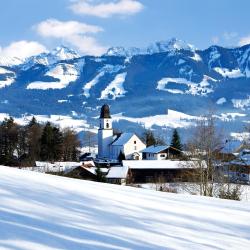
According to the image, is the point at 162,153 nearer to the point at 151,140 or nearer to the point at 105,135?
the point at 151,140

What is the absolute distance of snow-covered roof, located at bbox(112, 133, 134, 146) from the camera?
3360 inches

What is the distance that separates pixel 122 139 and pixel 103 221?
269 ft

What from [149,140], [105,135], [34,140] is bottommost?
[34,140]

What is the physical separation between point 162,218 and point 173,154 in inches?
2571

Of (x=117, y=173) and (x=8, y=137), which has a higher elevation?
(x=8, y=137)

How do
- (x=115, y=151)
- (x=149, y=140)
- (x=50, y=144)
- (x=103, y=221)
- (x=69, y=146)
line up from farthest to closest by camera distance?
1. (x=115, y=151)
2. (x=149, y=140)
3. (x=69, y=146)
4. (x=50, y=144)
5. (x=103, y=221)

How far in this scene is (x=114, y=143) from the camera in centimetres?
8850

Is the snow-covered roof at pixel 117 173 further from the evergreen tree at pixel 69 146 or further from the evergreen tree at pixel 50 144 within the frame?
the evergreen tree at pixel 69 146

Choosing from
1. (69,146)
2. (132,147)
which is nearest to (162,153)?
(69,146)

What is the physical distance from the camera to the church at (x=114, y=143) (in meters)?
83.9

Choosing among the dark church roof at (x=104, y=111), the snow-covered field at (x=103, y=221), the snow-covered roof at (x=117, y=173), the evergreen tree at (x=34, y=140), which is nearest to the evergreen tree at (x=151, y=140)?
the dark church roof at (x=104, y=111)

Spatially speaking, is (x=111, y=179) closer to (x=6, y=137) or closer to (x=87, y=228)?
(x=6, y=137)

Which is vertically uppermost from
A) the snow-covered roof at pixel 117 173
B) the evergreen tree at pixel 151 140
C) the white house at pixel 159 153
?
the evergreen tree at pixel 151 140

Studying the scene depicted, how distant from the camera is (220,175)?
23703mm
